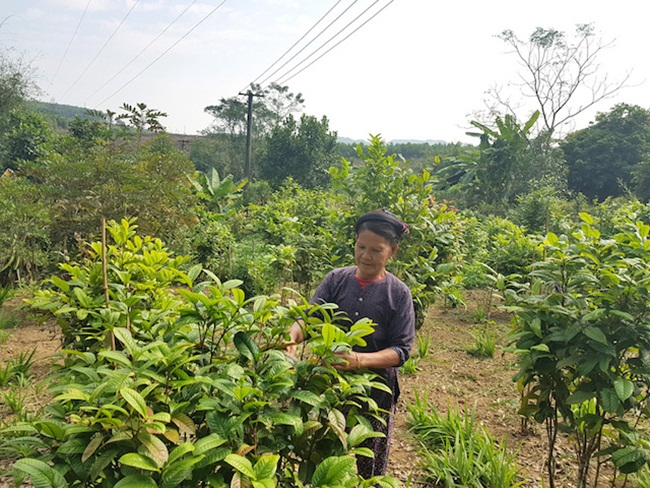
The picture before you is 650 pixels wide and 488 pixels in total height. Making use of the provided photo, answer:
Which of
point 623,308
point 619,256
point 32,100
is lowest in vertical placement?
point 623,308

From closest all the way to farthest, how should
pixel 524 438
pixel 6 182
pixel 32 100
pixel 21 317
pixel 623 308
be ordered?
pixel 623 308
pixel 524 438
pixel 21 317
pixel 6 182
pixel 32 100

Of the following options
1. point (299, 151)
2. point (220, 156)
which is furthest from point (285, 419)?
point (220, 156)

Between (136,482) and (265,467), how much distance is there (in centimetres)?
27

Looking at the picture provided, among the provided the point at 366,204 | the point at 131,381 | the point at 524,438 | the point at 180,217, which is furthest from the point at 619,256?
the point at 180,217

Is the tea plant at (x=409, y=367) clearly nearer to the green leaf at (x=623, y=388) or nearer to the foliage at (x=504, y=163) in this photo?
the green leaf at (x=623, y=388)

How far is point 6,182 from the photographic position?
6246mm

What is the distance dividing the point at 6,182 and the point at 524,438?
709 cm

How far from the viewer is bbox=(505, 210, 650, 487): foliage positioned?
77.2 inches

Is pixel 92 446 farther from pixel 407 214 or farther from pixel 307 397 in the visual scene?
pixel 407 214

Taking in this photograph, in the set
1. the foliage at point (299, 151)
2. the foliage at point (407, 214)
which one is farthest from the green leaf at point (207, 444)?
the foliage at point (299, 151)

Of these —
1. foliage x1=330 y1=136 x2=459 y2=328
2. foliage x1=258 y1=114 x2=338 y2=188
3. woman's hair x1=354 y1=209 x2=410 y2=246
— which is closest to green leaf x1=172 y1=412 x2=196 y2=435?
woman's hair x1=354 y1=209 x2=410 y2=246

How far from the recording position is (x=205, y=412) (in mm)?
1156

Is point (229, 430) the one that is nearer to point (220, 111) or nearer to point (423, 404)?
point (423, 404)

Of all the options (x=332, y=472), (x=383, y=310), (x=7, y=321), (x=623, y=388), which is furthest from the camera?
(x=7, y=321)
